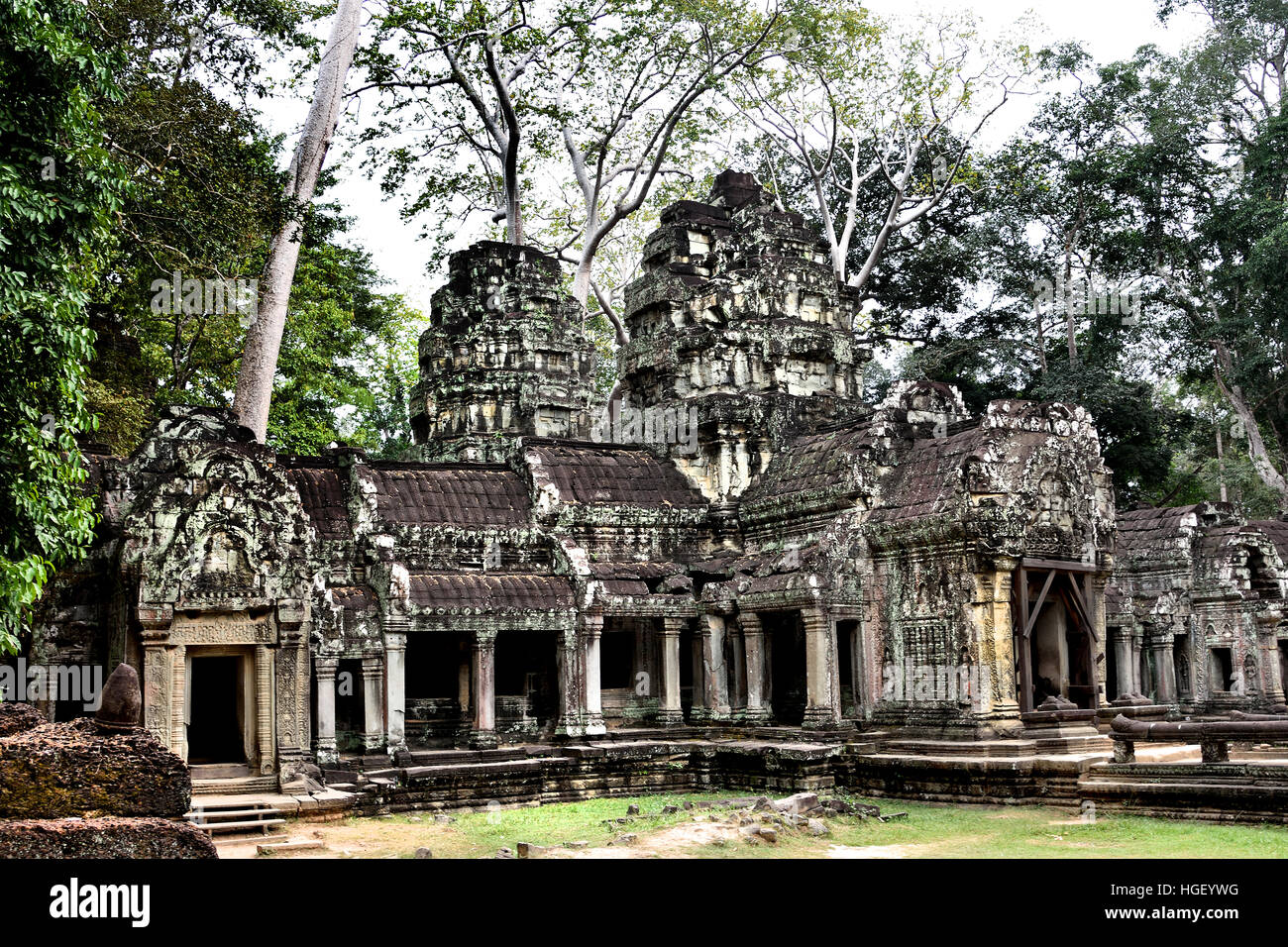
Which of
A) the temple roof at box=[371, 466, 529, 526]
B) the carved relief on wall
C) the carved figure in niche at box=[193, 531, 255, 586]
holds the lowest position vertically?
the carved relief on wall

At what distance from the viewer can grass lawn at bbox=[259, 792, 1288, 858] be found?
39.3 ft

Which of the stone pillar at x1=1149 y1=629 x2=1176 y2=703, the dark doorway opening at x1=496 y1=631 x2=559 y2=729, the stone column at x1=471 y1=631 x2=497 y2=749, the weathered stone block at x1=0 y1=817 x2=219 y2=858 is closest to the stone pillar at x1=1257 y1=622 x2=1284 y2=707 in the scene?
the stone pillar at x1=1149 y1=629 x2=1176 y2=703

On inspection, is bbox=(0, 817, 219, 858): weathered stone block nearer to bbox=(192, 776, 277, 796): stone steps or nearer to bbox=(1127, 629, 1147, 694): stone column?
bbox=(192, 776, 277, 796): stone steps

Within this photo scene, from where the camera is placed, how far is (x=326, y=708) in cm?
1633

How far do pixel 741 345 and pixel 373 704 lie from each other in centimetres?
933

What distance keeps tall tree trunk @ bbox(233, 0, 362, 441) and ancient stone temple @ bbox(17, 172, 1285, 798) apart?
5.43 ft

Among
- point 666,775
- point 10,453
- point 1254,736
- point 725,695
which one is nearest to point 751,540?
point 725,695

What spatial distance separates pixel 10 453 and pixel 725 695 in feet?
38.2

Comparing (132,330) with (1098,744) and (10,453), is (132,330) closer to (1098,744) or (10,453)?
(10,453)

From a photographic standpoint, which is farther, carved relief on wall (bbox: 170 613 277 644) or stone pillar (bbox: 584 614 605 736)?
stone pillar (bbox: 584 614 605 736)

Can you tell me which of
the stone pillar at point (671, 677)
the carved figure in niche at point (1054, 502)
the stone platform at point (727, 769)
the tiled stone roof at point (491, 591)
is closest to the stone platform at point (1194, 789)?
the stone platform at point (727, 769)

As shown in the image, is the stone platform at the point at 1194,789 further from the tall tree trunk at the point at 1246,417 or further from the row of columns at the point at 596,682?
the tall tree trunk at the point at 1246,417

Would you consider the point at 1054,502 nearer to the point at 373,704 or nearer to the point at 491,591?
the point at 491,591

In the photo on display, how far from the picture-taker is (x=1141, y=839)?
12.4 metres
